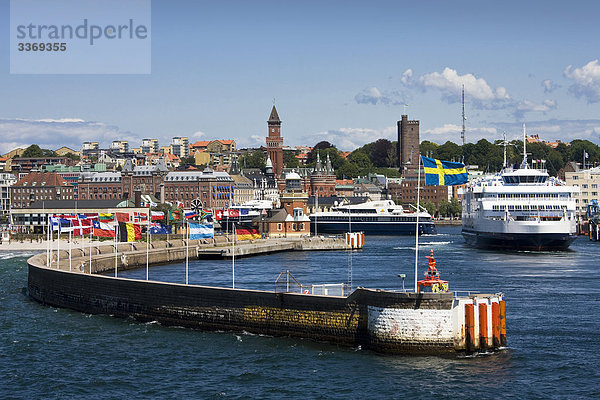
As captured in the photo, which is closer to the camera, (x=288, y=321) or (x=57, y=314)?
(x=288, y=321)

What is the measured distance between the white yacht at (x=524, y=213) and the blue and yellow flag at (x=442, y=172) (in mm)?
53310

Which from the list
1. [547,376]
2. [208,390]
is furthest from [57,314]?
[547,376]

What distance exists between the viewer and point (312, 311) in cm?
4259

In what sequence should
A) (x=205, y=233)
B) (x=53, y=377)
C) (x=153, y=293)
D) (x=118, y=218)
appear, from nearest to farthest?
(x=53, y=377) → (x=153, y=293) → (x=205, y=233) → (x=118, y=218)

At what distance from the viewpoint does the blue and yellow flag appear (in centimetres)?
4822

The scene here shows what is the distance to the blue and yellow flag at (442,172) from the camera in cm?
4822

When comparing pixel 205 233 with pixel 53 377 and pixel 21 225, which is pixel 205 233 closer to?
pixel 53 377

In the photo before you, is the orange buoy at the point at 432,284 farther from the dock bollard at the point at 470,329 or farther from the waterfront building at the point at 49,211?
the waterfront building at the point at 49,211

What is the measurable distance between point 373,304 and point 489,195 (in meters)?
73.6

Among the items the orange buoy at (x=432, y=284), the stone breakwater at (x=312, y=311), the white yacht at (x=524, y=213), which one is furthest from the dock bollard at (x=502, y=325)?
the white yacht at (x=524, y=213)

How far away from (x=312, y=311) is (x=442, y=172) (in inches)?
468

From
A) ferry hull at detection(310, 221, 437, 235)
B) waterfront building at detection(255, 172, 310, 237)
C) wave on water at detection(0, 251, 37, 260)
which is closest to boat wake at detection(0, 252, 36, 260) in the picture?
wave on water at detection(0, 251, 37, 260)

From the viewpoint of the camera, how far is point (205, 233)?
7994 centimetres

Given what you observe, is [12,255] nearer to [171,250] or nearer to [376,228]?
[171,250]
